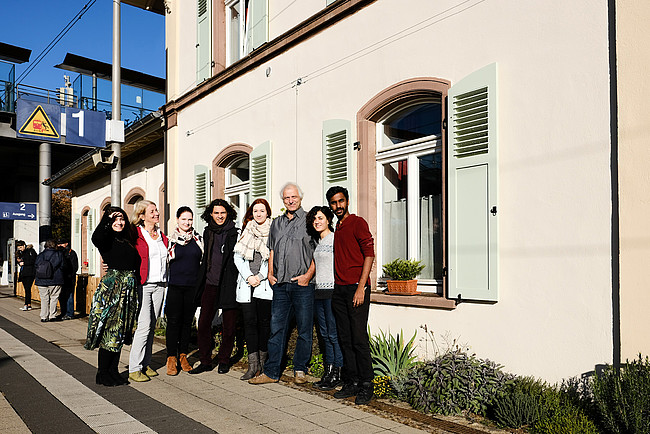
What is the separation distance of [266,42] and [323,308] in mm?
4948

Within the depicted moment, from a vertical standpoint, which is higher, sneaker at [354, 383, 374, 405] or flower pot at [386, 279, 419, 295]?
flower pot at [386, 279, 419, 295]

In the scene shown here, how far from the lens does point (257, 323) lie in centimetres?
648

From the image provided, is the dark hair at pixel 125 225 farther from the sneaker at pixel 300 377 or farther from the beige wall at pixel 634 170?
the beige wall at pixel 634 170

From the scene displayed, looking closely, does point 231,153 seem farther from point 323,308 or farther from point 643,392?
point 643,392

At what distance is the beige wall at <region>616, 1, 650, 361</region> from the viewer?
Answer: 4277 millimetres

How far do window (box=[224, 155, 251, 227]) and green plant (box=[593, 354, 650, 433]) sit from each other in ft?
23.4

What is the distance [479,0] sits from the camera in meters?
5.72

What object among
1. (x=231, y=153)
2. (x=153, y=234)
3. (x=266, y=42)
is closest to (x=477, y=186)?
(x=153, y=234)

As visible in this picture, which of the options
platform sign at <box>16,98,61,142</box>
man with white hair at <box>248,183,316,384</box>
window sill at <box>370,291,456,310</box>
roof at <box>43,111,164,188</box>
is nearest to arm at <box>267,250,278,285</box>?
man with white hair at <box>248,183,316,384</box>

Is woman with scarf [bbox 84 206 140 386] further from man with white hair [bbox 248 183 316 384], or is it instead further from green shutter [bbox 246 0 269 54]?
green shutter [bbox 246 0 269 54]

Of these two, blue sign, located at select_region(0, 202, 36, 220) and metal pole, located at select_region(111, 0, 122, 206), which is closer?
metal pole, located at select_region(111, 0, 122, 206)

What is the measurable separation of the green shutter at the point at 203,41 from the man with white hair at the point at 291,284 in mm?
5687

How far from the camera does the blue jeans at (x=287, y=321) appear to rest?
610 centimetres

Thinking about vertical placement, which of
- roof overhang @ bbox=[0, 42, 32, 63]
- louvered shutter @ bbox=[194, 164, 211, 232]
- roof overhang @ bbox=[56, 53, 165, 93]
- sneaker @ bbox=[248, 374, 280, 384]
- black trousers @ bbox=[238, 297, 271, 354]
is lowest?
sneaker @ bbox=[248, 374, 280, 384]
